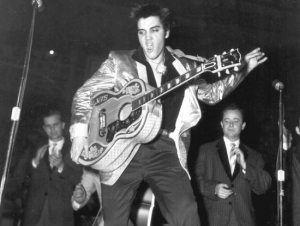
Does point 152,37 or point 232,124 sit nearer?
point 152,37

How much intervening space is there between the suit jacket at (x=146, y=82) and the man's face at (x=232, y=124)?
76 cm

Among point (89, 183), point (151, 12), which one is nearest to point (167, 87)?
point (151, 12)

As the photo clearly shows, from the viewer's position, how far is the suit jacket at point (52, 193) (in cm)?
294

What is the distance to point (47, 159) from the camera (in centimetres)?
304

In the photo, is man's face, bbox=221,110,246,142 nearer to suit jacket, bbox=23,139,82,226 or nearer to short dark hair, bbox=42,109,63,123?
suit jacket, bbox=23,139,82,226

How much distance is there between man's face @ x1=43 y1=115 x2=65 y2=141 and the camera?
10.8 feet

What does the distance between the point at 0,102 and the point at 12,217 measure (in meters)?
1.18

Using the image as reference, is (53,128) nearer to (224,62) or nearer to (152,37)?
(152,37)

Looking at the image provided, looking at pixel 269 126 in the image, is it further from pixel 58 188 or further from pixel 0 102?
pixel 0 102

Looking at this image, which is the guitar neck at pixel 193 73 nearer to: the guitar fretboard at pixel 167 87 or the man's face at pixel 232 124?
the guitar fretboard at pixel 167 87

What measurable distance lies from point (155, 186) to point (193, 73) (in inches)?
26.2

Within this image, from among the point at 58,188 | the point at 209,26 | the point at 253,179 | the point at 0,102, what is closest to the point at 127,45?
the point at 209,26

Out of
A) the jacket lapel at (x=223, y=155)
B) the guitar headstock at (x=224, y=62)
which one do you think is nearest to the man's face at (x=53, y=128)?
the jacket lapel at (x=223, y=155)

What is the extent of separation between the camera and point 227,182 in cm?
279
